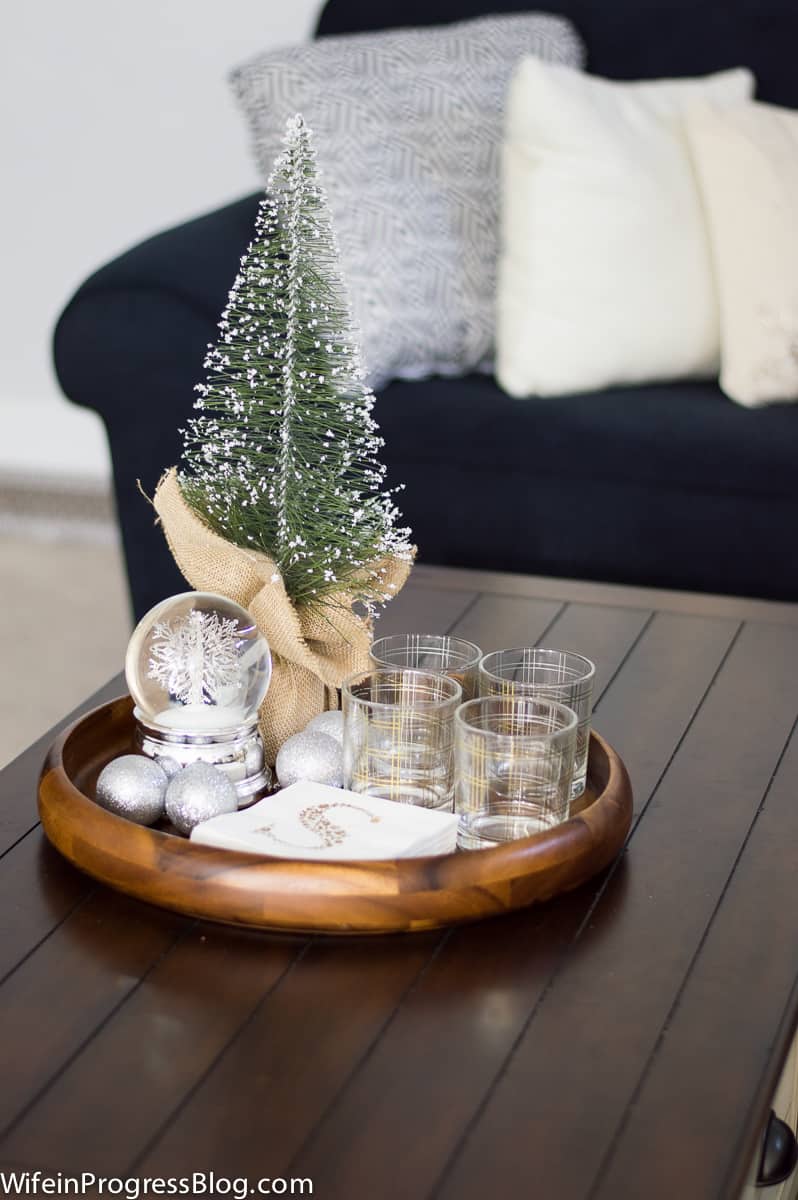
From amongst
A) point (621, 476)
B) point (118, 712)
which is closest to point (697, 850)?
point (118, 712)

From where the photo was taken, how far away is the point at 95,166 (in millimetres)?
3051

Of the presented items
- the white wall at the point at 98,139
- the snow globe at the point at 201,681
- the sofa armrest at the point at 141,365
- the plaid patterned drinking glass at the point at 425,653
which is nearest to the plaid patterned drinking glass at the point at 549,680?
the plaid patterned drinking glass at the point at 425,653

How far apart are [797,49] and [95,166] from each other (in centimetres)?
149

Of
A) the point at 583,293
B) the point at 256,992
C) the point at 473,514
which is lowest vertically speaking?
the point at 473,514

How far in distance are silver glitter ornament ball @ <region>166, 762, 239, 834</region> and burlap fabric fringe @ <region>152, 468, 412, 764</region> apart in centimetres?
13

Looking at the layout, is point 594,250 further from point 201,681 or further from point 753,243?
point 201,681

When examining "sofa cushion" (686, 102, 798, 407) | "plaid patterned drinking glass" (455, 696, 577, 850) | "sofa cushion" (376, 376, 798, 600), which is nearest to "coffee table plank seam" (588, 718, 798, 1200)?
"plaid patterned drinking glass" (455, 696, 577, 850)

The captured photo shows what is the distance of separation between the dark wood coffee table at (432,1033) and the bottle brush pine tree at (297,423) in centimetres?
26

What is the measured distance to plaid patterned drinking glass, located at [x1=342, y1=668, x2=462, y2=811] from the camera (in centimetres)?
94

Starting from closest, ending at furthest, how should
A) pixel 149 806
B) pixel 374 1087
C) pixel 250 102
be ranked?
pixel 374 1087 < pixel 149 806 < pixel 250 102

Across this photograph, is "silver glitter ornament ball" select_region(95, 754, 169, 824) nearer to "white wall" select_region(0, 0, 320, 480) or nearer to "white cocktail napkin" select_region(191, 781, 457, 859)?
"white cocktail napkin" select_region(191, 781, 457, 859)

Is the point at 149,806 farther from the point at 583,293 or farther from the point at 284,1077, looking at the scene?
the point at 583,293

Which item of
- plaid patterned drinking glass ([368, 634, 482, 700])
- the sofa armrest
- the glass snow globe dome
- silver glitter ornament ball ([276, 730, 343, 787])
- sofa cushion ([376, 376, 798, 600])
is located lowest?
sofa cushion ([376, 376, 798, 600])

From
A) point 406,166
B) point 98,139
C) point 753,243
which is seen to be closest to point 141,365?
point 406,166
